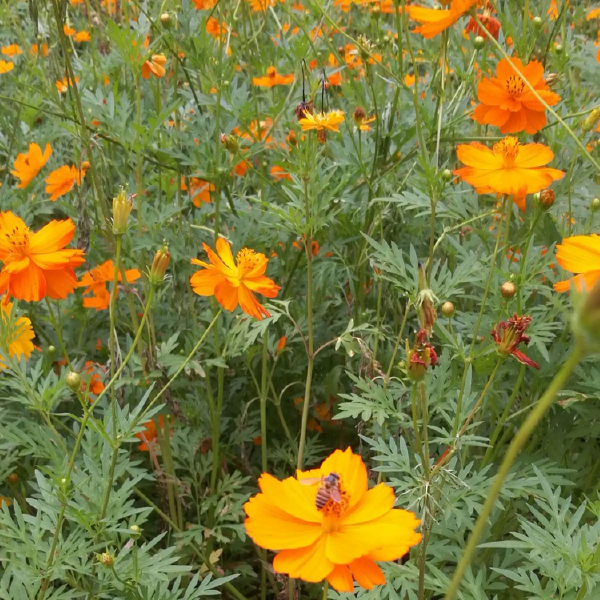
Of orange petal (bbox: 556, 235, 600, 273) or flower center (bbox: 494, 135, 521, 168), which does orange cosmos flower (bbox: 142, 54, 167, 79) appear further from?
orange petal (bbox: 556, 235, 600, 273)

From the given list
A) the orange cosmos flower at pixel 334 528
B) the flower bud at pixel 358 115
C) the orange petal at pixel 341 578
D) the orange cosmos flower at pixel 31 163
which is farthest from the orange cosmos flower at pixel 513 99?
the orange cosmos flower at pixel 31 163

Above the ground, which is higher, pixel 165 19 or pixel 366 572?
pixel 165 19

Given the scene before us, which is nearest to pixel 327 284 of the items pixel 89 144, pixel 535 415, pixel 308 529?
pixel 89 144

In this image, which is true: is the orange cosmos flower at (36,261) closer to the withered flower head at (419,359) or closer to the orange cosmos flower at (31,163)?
the withered flower head at (419,359)

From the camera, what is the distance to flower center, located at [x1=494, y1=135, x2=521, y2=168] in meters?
1.06

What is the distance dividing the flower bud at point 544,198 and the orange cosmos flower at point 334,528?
1.81 ft

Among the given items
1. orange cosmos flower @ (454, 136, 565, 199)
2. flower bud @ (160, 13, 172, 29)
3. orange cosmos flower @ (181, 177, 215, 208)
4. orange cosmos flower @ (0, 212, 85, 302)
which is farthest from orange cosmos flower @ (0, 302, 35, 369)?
orange cosmos flower @ (454, 136, 565, 199)

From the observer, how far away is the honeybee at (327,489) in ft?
1.98

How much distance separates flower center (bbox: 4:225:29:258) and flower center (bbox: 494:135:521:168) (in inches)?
30.0

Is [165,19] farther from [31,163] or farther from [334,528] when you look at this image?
[334,528]

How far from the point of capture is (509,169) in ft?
3.45

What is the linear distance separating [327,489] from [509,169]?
0.67 m

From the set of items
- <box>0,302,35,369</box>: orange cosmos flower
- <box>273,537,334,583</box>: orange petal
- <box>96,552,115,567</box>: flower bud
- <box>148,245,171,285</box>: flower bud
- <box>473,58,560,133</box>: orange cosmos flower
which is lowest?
<box>96,552,115,567</box>: flower bud

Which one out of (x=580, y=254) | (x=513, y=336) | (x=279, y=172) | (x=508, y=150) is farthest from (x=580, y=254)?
(x=279, y=172)
